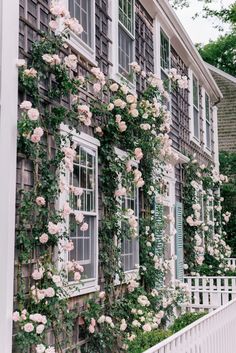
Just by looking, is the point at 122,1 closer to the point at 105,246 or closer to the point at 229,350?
the point at 105,246

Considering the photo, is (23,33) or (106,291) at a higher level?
(23,33)

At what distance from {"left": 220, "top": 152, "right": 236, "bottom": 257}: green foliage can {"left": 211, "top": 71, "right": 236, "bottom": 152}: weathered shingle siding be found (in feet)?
2.51

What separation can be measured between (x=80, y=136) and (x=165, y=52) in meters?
4.98

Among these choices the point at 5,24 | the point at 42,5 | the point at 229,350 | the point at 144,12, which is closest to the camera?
the point at 5,24

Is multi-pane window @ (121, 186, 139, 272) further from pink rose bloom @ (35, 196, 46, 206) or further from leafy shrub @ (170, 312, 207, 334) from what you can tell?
pink rose bloom @ (35, 196, 46, 206)

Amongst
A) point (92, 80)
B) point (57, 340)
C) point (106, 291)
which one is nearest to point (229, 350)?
point (106, 291)

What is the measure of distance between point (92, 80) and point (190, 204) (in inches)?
217

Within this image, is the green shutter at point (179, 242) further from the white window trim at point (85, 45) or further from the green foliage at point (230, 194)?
the green foliage at point (230, 194)

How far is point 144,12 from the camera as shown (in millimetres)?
8914

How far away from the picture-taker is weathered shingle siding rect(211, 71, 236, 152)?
18.3 m

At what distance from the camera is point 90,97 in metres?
6.39

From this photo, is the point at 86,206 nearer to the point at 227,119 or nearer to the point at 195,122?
the point at 195,122

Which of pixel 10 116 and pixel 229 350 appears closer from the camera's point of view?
pixel 10 116

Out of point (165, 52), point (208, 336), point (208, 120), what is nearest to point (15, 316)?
point (208, 336)
